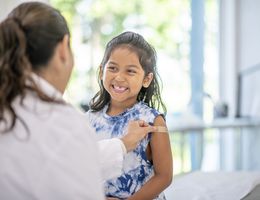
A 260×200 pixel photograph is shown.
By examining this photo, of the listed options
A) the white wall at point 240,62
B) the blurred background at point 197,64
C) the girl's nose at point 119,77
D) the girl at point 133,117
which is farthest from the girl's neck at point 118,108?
the white wall at point 240,62

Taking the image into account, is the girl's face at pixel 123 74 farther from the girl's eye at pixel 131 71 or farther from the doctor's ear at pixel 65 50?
the doctor's ear at pixel 65 50

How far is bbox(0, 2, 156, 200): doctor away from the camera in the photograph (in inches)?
39.9

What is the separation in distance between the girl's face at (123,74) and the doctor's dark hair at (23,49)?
424mm

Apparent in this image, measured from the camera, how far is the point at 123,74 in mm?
1493

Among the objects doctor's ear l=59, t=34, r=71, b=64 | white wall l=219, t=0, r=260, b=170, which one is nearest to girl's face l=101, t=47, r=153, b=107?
doctor's ear l=59, t=34, r=71, b=64

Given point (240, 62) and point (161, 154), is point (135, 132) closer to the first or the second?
point (161, 154)

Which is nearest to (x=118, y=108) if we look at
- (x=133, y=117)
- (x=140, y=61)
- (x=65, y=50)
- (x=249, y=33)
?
(x=133, y=117)

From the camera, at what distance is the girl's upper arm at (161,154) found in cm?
145

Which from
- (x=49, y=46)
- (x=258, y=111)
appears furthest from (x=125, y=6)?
(x=49, y=46)

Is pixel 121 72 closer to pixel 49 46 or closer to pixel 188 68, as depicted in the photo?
pixel 49 46

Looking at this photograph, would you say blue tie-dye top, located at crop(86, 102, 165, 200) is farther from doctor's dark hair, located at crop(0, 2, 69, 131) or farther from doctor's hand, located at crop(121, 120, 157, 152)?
doctor's dark hair, located at crop(0, 2, 69, 131)

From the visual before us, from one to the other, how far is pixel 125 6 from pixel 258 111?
1274 mm

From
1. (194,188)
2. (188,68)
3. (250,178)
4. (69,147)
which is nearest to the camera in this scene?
(69,147)

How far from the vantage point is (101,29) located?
3.44 metres
